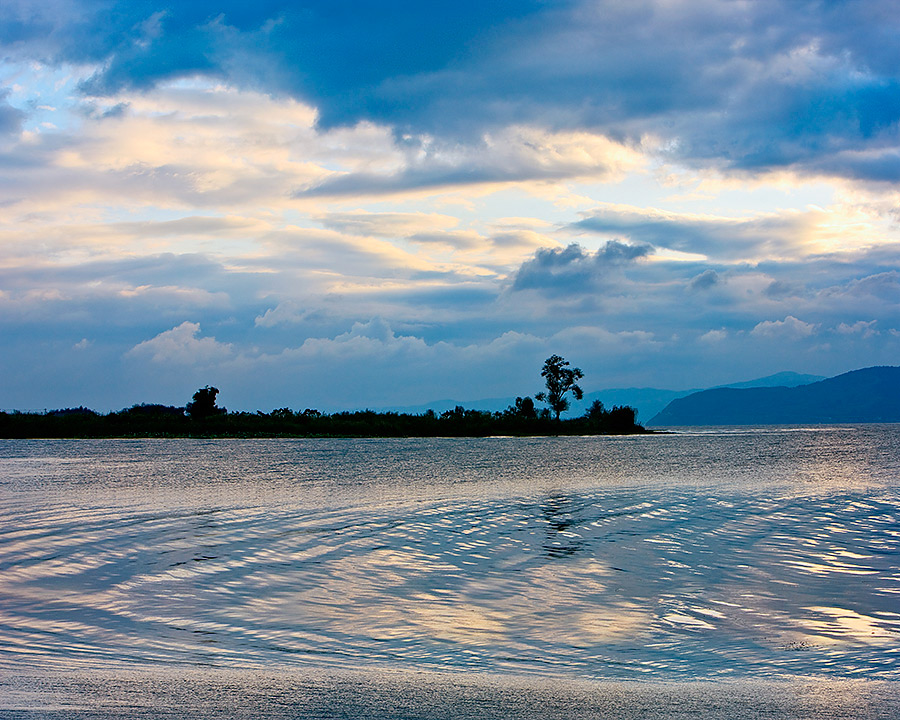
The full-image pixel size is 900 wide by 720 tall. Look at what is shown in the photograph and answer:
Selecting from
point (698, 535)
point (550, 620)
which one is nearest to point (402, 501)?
point (698, 535)

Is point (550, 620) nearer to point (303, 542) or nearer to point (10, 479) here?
point (303, 542)

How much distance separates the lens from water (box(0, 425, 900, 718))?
9.18m


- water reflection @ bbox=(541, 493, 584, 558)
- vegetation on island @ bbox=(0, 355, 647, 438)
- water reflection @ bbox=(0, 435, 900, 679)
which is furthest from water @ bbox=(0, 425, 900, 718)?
vegetation on island @ bbox=(0, 355, 647, 438)

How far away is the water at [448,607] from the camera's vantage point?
9.18 meters

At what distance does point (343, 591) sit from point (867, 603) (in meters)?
10.9

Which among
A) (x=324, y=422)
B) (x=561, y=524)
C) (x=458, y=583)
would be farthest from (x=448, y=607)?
(x=324, y=422)

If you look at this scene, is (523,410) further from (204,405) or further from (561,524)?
(561,524)

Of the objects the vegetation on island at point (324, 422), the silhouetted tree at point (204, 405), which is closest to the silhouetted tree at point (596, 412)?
the vegetation on island at point (324, 422)

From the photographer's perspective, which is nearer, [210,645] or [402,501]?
[210,645]

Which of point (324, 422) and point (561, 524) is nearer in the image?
point (561, 524)

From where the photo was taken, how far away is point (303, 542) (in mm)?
23625

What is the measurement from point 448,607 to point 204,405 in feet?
507

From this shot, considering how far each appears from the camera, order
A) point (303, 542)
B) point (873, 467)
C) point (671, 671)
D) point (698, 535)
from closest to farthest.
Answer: point (671, 671), point (303, 542), point (698, 535), point (873, 467)

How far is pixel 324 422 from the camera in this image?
521 feet
